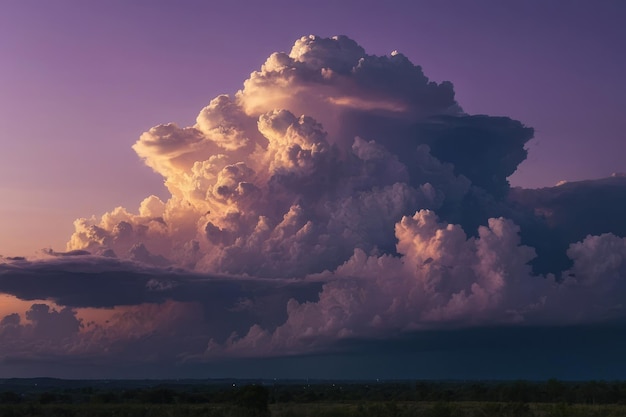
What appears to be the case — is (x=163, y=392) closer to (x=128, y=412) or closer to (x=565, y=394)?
(x=128, y=412)

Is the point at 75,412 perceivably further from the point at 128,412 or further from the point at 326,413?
the point at 326,413

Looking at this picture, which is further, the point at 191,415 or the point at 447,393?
the point at 447,393

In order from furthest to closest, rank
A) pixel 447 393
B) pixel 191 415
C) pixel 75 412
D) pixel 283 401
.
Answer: pixel 447 393 < pixel 283 401 < pixel 75 412 < pixel 191 415

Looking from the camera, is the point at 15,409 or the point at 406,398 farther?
the point at 406,398

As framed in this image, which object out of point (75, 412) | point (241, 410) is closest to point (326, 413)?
point (241, 410)

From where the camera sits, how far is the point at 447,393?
173250 mm

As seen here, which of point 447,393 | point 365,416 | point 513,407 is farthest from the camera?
point 447,393

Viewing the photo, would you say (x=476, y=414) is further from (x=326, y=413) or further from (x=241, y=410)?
(x=241, y=410)

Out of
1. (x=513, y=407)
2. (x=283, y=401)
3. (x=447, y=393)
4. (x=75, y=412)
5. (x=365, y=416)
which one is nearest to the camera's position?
(x=365, y=416)

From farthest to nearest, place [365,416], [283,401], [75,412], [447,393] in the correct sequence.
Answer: [447,393], [283,401], [75,412], [365,416]

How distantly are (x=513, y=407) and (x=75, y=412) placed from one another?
192ft

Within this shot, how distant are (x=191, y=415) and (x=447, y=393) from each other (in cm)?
8587

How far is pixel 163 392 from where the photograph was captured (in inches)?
6545

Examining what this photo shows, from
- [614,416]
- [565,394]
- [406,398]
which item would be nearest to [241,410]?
[614,416]
